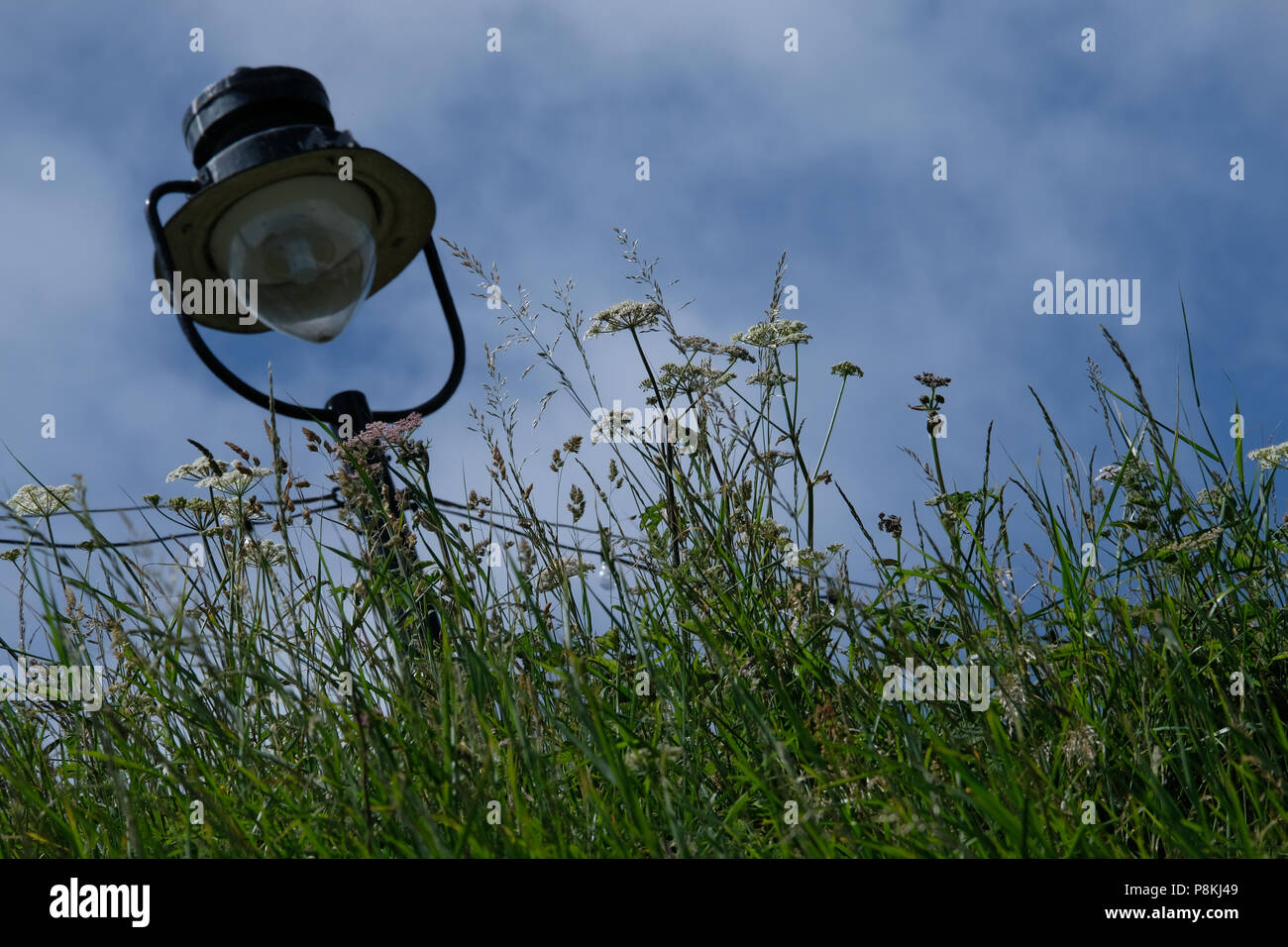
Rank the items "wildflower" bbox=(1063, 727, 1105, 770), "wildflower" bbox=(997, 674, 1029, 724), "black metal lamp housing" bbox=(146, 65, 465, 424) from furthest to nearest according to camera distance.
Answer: "black metal lamp housing" bbox=(146, 65, 465, 424)
"wildflower" bbox=(997, 674, 1029, 724)
"wildflower" bbox=(1063, 727, 1105, 770)

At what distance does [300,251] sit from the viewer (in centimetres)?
408

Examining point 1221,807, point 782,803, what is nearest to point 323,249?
point 782,803

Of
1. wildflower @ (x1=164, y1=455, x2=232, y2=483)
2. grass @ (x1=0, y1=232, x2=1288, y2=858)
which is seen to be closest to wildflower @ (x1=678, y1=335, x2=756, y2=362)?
grass @ (x1=0, y1=232, x2=1288, y2=858)

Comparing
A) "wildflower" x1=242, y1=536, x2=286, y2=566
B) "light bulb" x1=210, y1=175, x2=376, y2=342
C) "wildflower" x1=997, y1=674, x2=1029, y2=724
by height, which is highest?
"light bulb" x1=210, y1=175, x2=376, y2=342

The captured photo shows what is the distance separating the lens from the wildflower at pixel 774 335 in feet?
10.3

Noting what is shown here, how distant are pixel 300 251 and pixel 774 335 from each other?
78.0 inches

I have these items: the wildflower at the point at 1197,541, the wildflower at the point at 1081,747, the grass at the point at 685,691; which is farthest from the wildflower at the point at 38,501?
the wildflower at the point at 1197,541

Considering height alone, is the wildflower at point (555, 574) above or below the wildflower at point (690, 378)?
below

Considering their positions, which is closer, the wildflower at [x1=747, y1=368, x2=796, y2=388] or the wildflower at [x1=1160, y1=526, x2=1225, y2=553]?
the wildflower at [x1=1160, y1=526, x2=1225, y2=553]

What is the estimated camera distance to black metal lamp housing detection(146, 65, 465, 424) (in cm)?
397

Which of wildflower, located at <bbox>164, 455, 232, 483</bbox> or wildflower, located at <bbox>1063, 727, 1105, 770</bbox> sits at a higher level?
wildflower, located at <bbox>164, 455, 232, 483</bbox>

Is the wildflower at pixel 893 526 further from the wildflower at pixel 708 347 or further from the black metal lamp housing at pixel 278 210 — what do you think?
the black metal lamp housing at pixel 278 210

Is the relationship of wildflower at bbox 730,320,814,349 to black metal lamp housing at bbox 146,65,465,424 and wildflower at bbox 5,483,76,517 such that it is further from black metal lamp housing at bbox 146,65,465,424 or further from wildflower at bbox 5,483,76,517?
wildflower at bbox 5,483,76,517

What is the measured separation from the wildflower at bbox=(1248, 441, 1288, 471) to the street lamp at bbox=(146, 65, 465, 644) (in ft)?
10.0
